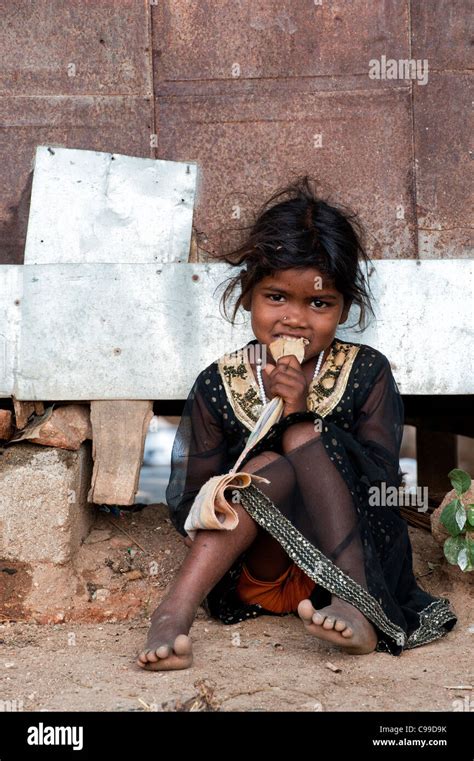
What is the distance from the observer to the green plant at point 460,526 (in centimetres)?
318

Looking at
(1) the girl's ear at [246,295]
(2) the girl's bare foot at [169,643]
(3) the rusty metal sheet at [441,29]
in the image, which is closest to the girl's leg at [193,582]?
(2) the girl's bare foot at [169,643]

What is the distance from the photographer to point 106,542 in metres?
3.54

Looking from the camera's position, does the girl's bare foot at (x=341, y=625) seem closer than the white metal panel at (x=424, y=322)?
Yes

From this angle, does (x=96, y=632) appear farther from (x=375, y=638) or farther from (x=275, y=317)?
(x=275, y=317)

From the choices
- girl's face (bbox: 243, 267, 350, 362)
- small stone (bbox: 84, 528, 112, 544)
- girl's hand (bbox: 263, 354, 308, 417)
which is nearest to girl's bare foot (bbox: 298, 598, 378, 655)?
girl's hand (bbox: 263, 354, 308, 417)

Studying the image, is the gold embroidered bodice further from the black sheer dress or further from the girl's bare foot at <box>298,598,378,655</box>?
the girl's bare foot at <box>298,598,378,655</box>

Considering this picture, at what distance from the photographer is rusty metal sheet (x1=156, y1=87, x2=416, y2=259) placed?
3.70m

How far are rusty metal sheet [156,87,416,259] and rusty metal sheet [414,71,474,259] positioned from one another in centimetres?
5

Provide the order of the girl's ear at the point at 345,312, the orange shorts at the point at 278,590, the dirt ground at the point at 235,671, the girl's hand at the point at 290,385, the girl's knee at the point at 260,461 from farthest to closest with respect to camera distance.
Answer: the girl's ear at the point at 345,312
the orange shorts at the point at 278,590
the girl's hand at the point at 290,385
the girl's knee at the point at 260,461
the dirt ground at the point at 235,671

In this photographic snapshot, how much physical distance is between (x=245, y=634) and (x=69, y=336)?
125 cm

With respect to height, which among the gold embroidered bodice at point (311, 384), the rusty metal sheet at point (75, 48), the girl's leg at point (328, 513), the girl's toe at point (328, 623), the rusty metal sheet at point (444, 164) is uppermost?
the rusty metal sheet at point (75, 48)

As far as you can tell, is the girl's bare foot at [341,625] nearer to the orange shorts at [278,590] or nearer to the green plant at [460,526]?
the orange shorts at [278,590]

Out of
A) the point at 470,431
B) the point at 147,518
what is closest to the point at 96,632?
the point at 147,518

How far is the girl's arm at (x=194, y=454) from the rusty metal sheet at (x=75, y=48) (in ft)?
4.46
